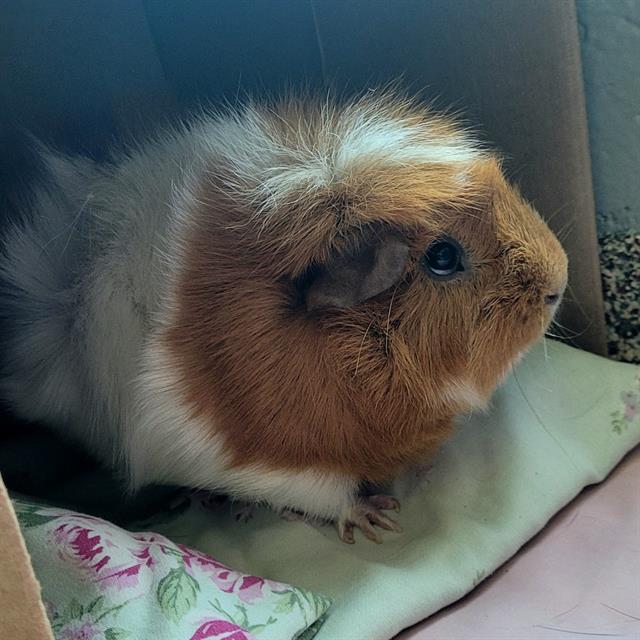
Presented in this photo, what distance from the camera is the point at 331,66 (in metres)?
1.62

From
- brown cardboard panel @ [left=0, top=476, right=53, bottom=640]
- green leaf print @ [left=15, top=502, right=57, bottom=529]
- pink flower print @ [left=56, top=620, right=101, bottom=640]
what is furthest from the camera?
green leaf print @ [left=15, top=502, right=57, bottom=529]

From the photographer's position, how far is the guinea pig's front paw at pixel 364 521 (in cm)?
131

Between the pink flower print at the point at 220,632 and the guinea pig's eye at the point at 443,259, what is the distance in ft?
1.85

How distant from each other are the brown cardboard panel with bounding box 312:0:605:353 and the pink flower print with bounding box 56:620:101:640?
42.1 inches

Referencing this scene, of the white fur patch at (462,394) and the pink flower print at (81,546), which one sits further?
the white fur patch at (462,394)

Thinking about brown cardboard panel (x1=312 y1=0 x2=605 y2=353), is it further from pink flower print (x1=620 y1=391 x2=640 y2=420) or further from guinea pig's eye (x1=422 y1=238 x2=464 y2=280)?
guinea pig's eye (x1=422 y1=238 x2=464 y2=280)

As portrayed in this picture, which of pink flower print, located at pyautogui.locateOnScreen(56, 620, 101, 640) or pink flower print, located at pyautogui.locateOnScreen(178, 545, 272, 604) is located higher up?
pink flower print, located at pyautogui.locateOnScreen(56, 620, 101, 640)

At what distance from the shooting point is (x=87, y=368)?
129cm

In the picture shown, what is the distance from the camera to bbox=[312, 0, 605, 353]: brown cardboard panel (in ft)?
4.49

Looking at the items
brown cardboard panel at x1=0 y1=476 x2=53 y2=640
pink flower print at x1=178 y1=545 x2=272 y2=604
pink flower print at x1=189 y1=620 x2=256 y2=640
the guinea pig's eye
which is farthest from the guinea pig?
brown cardboard panel at x1=0 y1=476 x2=53 y2=640

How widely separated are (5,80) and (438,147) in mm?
859

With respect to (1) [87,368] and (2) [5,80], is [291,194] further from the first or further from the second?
(2) [5,80]

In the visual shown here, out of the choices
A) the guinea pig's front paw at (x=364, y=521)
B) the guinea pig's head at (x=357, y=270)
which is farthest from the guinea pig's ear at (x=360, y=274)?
the guinea pig's front paw at (x=364, y=521)

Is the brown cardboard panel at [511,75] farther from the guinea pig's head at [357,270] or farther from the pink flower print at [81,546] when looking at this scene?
the pink flower print at [81,546]
